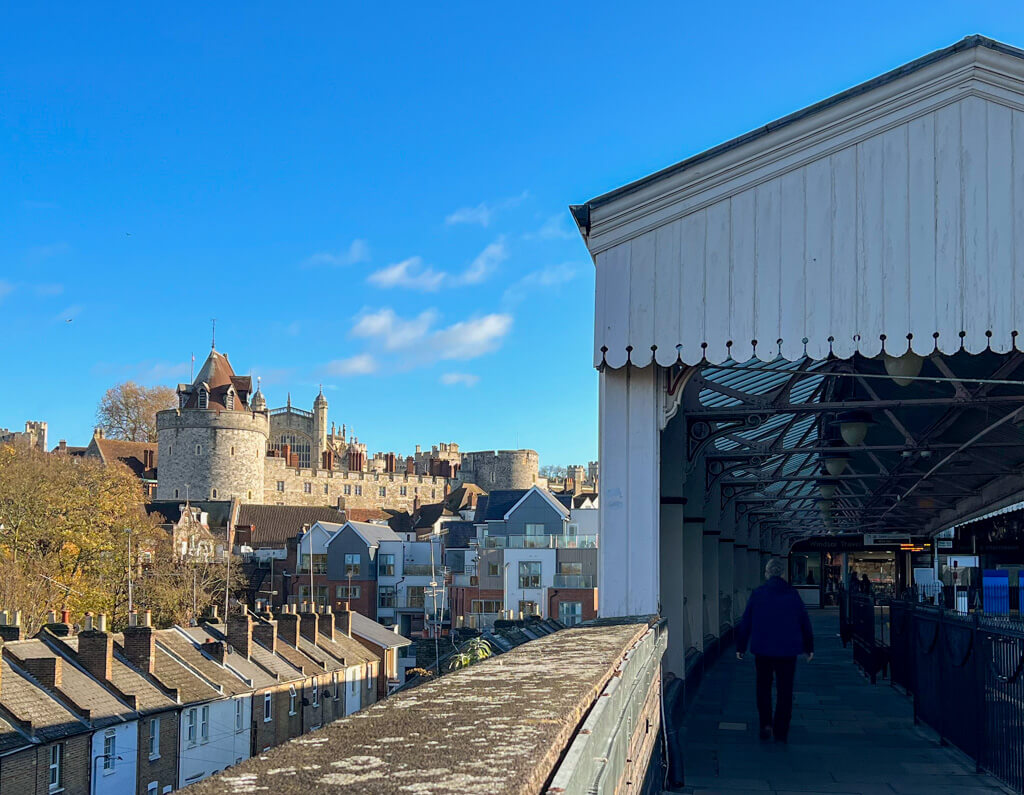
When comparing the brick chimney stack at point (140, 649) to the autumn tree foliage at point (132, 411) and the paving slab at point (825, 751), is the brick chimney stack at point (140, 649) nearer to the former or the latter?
the paving slab at point (825, 751)

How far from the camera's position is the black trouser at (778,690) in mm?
9531

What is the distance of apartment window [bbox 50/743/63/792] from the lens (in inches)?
1012

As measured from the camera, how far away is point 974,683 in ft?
30.1

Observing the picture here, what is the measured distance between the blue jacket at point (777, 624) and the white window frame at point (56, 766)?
70.1 ft

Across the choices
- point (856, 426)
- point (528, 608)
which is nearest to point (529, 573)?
point (528, 608)

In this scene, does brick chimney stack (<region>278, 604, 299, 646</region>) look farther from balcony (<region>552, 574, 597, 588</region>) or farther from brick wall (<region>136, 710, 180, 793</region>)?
balcony (<region>552, 574, 597, 588</region>)

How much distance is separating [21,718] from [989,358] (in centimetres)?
2223

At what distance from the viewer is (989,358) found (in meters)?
12.6

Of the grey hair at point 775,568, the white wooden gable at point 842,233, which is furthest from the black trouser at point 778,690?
the white wooden gable at point 842,233

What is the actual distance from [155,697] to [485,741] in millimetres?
31324

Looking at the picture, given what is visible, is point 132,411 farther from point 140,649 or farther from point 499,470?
point 140,649

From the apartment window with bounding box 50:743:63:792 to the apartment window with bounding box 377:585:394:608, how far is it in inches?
2008

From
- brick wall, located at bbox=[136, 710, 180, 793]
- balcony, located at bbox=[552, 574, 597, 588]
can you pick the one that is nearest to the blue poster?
brick wall, located at bbox=[136, 710, 180, 793]

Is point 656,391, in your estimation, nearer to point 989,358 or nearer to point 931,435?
point 989,358
